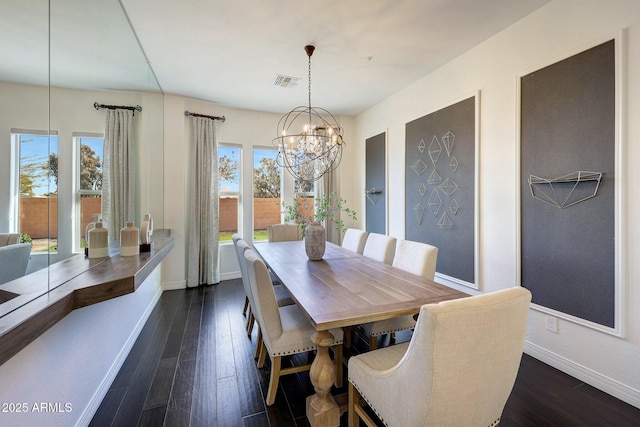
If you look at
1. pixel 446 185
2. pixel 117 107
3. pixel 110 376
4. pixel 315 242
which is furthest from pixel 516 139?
pixel 110 376

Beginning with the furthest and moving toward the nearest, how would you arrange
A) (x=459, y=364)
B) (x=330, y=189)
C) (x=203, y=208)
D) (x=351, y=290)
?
(x=330, y=189) < (x=203, y=208) < (x=351, y=290) < (x=459, y=364)

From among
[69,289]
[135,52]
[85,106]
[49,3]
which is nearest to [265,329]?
[69,289]

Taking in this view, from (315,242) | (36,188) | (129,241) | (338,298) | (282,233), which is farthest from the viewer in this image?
(282,233)

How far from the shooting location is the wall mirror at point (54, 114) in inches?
38.8

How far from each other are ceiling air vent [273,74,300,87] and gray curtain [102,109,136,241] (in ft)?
5.86

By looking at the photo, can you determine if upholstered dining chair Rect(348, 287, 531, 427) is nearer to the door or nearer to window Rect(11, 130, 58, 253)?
window Rect(11, 130, 58, 253)

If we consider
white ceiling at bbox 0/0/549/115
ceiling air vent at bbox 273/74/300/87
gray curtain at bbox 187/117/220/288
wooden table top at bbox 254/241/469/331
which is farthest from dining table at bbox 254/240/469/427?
ceiling air vent at bbox 273/74/300/87

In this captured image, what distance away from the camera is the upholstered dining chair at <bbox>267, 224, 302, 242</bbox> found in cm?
393

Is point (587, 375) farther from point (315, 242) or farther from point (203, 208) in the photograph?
point (203, 208)

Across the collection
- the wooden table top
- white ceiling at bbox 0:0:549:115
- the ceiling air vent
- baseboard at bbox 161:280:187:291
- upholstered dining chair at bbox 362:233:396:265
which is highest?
the ceiling air vent

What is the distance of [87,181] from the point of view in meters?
1.67

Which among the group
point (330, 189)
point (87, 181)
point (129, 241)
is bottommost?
point (129, 241)

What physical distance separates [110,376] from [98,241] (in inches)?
37.6

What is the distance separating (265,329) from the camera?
1.72 m
